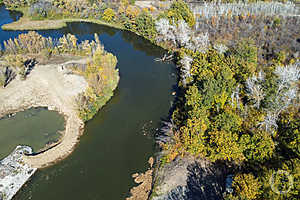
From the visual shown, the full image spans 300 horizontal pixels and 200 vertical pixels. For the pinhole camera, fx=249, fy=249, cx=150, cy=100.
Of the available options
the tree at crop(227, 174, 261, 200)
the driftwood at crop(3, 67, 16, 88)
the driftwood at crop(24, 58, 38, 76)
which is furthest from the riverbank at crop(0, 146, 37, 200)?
the tree at crop(227, 174, 261, 200)

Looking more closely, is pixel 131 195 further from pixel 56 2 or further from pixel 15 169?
pixel 56 2

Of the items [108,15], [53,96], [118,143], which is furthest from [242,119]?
[108,15]

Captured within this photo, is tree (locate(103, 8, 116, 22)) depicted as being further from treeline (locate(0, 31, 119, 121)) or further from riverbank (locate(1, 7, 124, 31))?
treeline (locate(0, 31, 119, 121))

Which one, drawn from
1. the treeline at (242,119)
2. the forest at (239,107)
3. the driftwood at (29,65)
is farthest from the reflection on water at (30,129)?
the treeline at (242,119)

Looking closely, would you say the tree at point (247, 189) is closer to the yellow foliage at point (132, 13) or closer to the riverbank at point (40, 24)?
the yellow foliage at point (132, 13)

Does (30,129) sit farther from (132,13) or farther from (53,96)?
(132,13)

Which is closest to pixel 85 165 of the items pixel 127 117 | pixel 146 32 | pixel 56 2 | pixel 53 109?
pixel 127 117
